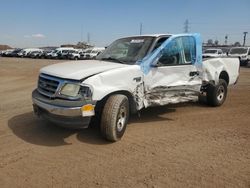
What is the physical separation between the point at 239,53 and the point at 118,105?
83.5 feet

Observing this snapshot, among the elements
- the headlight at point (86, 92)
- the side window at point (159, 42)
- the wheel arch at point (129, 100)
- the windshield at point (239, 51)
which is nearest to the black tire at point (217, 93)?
the side window at point (159, 42)

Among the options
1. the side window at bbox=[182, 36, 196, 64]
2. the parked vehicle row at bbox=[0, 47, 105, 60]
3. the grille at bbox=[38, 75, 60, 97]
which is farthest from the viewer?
the parked vehicle row at bbox=[0, 47, 105, 60]

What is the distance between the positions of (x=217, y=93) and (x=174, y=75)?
211 cm

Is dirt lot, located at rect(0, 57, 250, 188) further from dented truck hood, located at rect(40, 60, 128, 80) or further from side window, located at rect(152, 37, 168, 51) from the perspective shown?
side window, located at rect(152, 37, 168, 51)

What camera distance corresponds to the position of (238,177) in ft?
11.2

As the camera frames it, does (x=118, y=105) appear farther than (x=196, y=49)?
No

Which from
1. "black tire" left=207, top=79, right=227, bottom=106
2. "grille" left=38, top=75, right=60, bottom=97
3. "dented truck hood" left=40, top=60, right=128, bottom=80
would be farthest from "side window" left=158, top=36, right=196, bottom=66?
"grille" left=38, top=75, right=60, bottom=97

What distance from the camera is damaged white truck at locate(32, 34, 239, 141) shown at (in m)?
4.27

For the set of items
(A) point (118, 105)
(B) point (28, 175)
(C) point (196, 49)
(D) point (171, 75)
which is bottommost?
(B) point (28, 175)

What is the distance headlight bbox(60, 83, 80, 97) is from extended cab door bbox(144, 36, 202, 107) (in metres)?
1.44

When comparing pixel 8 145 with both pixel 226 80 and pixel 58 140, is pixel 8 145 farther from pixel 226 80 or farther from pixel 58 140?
pixel 226 80

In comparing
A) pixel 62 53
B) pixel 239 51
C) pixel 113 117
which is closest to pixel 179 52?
pixel 113 117

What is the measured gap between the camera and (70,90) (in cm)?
430

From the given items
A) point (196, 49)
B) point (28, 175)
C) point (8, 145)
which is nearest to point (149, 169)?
point (28, 175)
